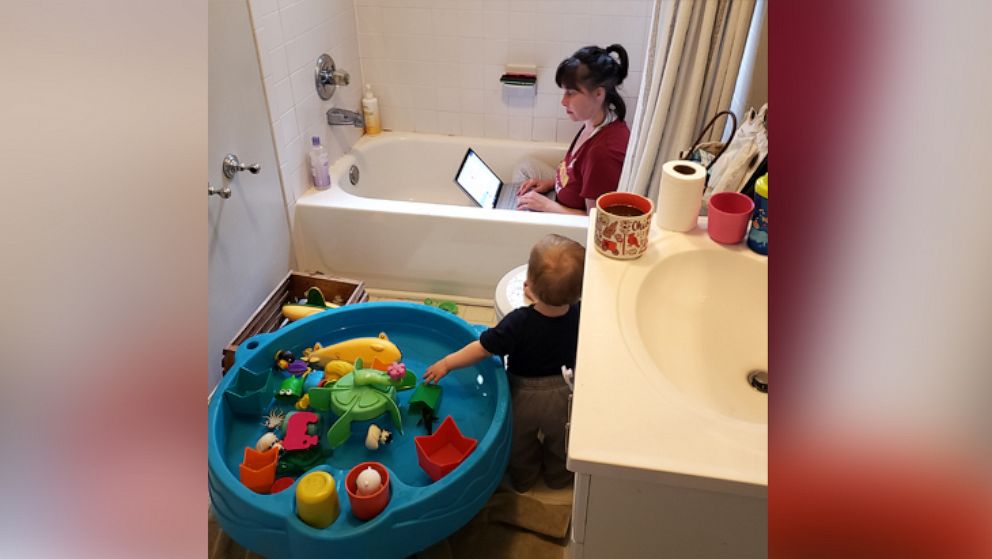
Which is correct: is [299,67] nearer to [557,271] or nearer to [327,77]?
[327,77]

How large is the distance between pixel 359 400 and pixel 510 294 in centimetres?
56

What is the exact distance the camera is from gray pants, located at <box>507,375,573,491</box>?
1540mm

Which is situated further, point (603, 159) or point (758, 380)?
point (603, 159)

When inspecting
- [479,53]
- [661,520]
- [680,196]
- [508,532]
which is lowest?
[508,532]

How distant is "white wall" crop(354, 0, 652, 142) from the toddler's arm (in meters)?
1.51

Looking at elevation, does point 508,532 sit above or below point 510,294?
below

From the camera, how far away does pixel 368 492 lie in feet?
4.23

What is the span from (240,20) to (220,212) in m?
0.53

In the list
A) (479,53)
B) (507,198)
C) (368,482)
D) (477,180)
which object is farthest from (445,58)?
(368,482)

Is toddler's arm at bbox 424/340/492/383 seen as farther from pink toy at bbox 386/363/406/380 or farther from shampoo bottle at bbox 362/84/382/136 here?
shampoo bottle at bbox 362/84/382/136

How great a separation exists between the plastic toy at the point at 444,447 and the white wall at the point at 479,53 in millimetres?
1641
